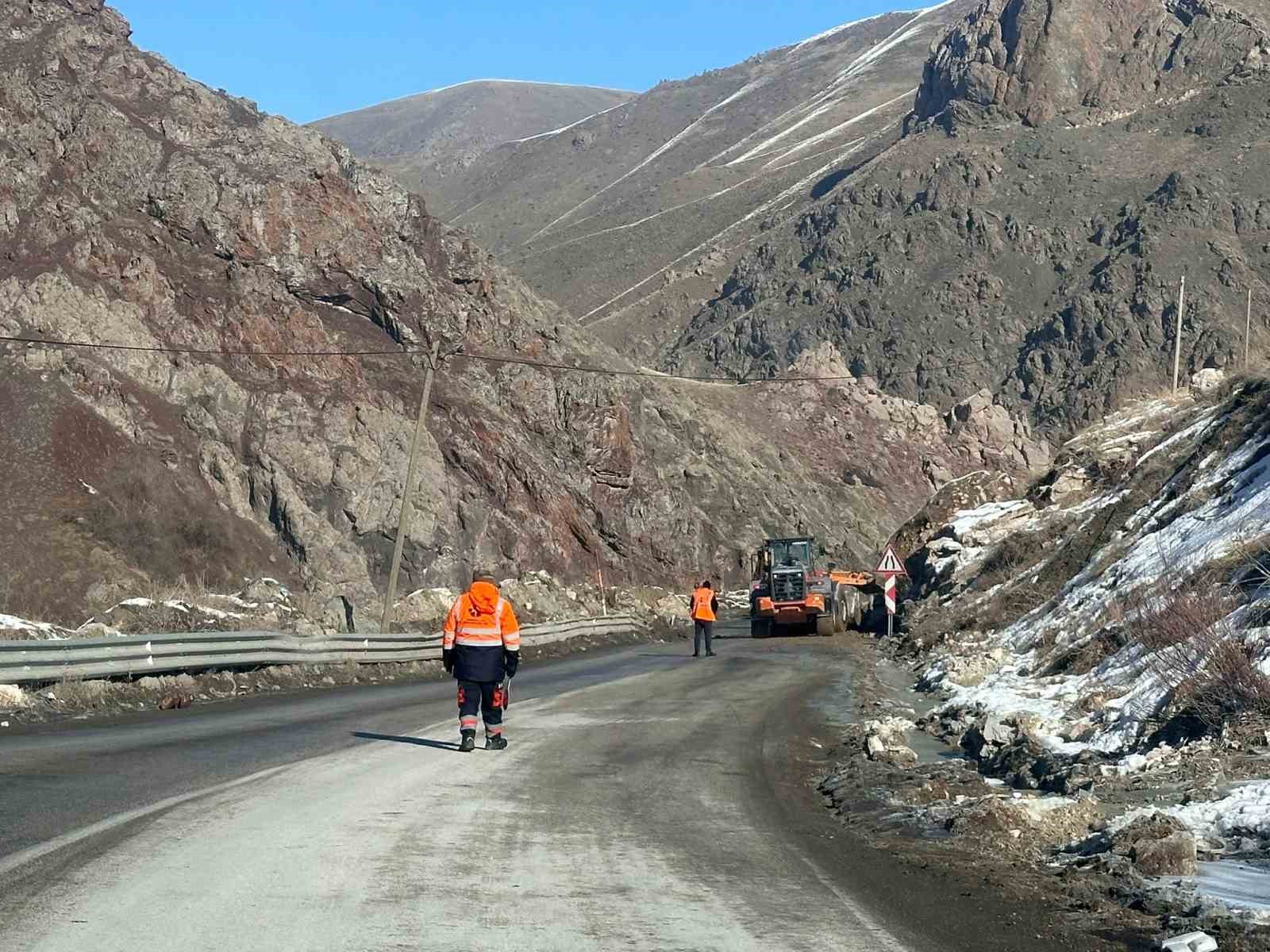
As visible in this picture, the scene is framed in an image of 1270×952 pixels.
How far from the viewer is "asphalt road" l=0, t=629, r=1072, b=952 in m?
6.33

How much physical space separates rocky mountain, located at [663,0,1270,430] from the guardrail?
75.3 m

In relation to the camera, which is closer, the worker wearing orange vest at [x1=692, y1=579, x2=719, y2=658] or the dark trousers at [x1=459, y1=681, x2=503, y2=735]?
the dark trousers at [x1=459, y1=681, x2=503, y2=735]

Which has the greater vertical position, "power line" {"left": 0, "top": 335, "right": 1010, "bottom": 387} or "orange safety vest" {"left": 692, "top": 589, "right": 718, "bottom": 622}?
"power line" {"left": 0, "top": 335, "right": 1010, "bottom": 387}

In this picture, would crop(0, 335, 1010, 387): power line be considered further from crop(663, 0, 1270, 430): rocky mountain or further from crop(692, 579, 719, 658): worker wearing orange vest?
crop(663, 0, 1270, 430): rocky mountain

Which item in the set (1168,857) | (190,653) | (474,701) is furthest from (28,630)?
(1168,857)

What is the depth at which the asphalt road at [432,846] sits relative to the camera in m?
6.33

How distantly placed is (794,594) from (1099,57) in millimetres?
108318

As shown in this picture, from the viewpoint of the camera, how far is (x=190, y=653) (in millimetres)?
19844

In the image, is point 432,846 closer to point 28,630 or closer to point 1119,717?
point 1119,717

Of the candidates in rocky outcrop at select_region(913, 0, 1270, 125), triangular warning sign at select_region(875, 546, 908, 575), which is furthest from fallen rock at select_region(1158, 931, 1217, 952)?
rocky outcrop at select_region(913, 0, 1270, 125)

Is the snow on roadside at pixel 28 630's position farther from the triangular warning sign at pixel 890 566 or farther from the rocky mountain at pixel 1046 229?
the rocky mountain at pixel 1046 229

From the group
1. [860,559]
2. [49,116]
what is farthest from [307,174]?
[860,559]

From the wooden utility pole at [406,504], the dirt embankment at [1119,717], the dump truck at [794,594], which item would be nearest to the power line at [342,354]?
the wooden utility pole at [406,504]

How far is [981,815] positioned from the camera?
9570mm
